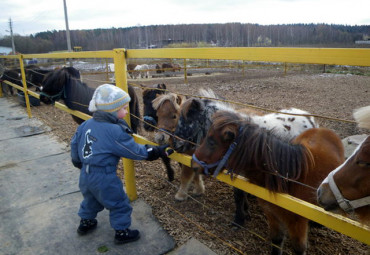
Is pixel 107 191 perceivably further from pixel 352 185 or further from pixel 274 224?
pixel 352 185

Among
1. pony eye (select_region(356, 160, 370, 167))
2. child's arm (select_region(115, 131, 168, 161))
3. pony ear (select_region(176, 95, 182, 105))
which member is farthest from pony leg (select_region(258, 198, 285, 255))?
pony ear (select_region(176, 95, 182, 105))

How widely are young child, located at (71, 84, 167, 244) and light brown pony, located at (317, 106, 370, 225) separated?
1567 mm

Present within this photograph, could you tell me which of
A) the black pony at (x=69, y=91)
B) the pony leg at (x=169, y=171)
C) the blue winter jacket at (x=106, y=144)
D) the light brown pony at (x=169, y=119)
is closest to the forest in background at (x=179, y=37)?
the black pony at (x=69, y=91)

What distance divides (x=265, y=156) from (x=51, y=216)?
9.40ft

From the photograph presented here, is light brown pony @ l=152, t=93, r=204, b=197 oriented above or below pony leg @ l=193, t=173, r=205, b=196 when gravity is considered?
above

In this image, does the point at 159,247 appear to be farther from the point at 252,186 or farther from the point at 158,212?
the point at 252,186

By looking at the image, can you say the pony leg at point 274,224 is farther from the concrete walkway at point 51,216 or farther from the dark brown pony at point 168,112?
the dark brown pony at point 168,112

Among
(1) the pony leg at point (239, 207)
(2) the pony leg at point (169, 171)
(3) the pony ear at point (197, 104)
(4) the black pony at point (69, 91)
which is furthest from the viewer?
(4) the black pony at point (69, 91)

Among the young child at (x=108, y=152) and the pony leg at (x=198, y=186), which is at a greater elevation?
the young child at (x=108, y=152)

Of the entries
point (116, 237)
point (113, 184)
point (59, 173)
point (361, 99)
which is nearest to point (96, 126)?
point (113, 184)

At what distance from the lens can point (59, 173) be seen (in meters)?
4.62

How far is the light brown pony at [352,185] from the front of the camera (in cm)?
143

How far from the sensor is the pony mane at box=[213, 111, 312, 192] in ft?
6.30

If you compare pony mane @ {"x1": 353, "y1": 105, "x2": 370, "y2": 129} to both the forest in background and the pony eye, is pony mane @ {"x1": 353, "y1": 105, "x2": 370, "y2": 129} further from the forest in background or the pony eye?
the forest in background
